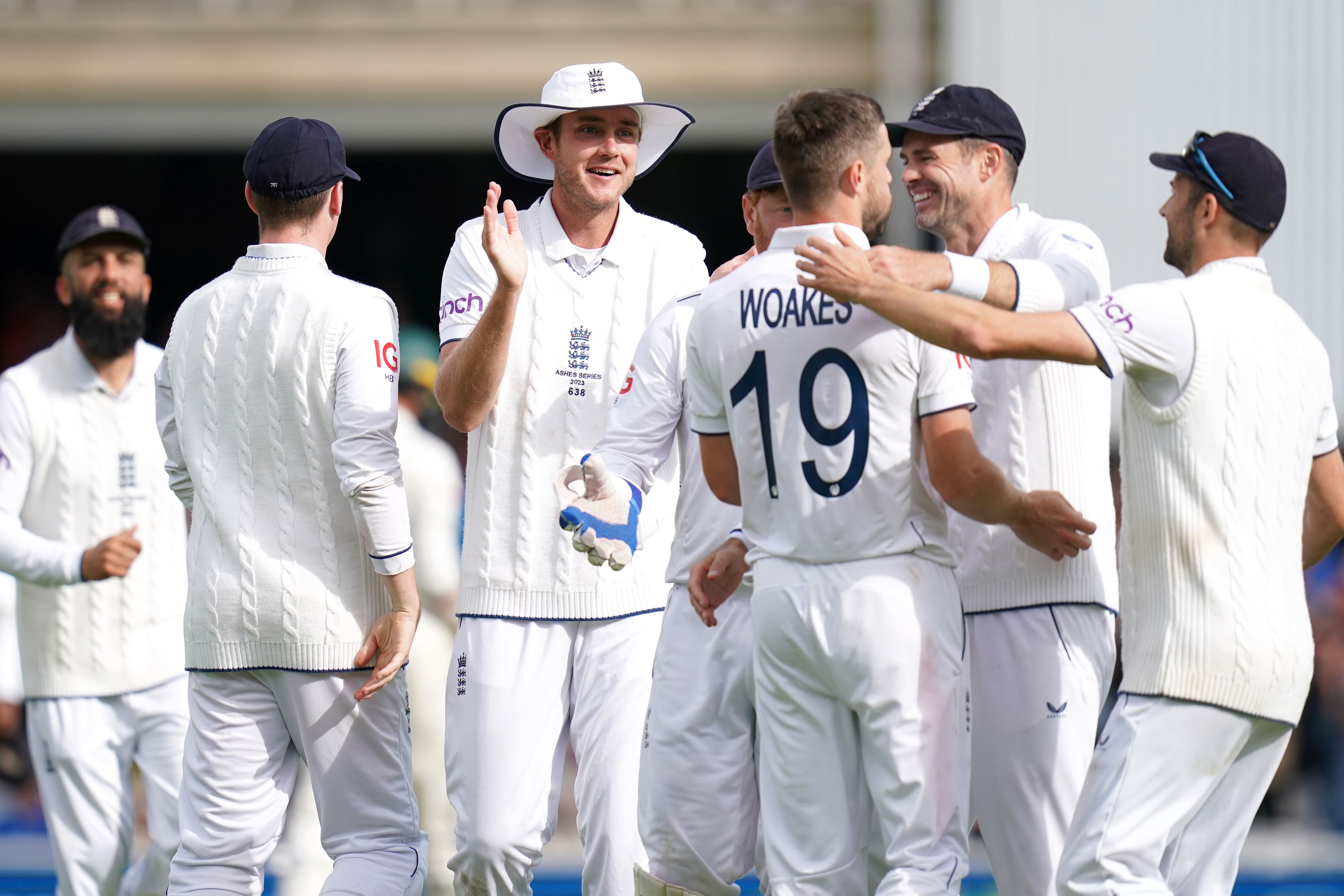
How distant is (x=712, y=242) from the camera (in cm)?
1562

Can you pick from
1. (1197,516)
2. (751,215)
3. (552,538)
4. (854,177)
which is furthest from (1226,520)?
(552,538)

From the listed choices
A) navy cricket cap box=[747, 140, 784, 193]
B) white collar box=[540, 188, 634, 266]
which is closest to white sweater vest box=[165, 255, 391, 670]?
white collar box=[540, 188, 634, 266]

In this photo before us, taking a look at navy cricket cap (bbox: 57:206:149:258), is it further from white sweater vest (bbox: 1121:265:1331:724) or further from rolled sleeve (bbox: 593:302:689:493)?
white sweater vest (bbox: 1121:265:1331:724)

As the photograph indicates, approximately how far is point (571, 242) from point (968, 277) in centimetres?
137

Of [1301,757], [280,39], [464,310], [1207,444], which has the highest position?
[280,39]

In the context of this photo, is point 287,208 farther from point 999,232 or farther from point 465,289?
point 999,232

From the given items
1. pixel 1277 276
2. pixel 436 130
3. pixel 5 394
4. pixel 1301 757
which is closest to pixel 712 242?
pixel 436 130

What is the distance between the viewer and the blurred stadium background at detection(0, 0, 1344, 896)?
10.4 m

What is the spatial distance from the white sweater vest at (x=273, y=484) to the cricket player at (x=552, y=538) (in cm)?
36

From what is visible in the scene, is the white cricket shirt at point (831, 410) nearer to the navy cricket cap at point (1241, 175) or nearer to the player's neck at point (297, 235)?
the navy cricket cap at point (1241, 175)

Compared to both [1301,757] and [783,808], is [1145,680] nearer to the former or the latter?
[783,808]

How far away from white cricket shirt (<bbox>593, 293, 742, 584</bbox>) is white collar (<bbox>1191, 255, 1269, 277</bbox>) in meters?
1.32

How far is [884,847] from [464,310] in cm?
196

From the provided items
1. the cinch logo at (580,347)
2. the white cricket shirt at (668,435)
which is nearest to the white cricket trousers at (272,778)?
the white cricket shirt at (668,435)
